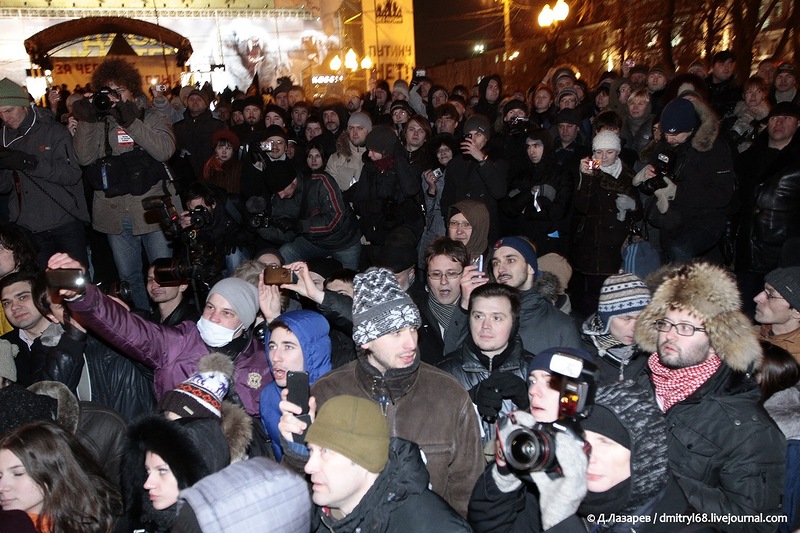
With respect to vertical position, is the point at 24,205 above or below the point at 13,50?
below

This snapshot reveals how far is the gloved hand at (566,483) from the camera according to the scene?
201 cm

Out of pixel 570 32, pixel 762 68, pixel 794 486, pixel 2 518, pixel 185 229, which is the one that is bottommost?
pixel 794 486

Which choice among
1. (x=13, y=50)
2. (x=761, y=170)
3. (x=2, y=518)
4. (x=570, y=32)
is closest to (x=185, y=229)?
(x=2, y=518)

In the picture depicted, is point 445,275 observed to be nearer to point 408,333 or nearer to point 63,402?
point 408,333

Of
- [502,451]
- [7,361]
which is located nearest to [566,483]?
[502,451]

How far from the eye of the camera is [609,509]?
207 centimetres

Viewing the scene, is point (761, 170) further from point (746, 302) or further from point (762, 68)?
point (762, 68)

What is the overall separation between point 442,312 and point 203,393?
65.5 inches

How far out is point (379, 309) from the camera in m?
3.01

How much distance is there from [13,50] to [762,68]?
18.8m

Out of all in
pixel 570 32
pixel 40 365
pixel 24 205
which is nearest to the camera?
pixel 40 365

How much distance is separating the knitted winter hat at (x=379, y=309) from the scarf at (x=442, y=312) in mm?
995

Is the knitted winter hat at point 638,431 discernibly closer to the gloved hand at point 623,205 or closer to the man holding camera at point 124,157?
the gloved hand at point 623,205

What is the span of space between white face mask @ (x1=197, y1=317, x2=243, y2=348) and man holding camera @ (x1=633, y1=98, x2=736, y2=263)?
3.38 metres
